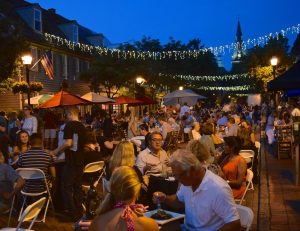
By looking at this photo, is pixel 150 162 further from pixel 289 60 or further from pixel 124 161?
pixel 289 60

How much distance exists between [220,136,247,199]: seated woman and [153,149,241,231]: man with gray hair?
264 centimetres

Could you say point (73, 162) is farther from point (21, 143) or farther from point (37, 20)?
point (37, 20)

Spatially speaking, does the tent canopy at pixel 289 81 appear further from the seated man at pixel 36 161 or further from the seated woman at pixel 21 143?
the seated woman at pixel 21 143

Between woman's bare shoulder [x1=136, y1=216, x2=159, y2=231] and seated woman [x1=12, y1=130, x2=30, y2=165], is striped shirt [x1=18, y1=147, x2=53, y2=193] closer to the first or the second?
seated woman [x1=12, y1=130, x2=30, y2=165]

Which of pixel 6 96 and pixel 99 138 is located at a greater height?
pixel 6 96

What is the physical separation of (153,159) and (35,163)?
193 centimetres

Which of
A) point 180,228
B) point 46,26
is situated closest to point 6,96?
point 46,26

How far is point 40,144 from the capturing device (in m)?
7.39

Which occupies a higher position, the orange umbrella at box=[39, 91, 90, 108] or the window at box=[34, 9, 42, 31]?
the window at box=[34, 9, 42, 31]

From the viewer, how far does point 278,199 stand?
8.43 meters

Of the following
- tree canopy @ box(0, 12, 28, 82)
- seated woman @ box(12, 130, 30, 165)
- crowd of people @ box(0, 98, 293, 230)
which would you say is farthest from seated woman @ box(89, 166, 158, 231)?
tree canopy @ box(0, 12, 28, 82)

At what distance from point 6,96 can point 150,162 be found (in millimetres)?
18392

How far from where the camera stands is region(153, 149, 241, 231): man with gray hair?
3.53 metres

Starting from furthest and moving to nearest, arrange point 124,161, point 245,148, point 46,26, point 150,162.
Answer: point 46,26 → point 245,148 → point 150,162 → point 124,161
